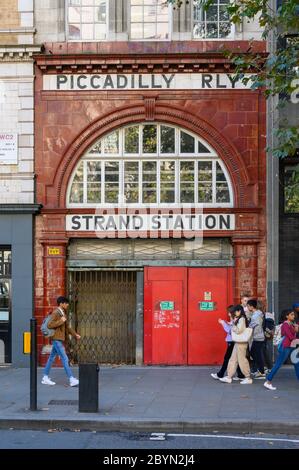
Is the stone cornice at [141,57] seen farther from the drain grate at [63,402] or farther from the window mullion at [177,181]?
the drain grate at [63,402]

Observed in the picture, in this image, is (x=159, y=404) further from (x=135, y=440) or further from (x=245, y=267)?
(x=245, y=267)

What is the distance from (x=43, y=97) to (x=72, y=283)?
14.7 feet

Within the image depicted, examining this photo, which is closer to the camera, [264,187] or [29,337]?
[29,337]

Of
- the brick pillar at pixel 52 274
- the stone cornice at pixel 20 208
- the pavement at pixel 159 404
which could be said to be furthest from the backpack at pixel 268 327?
the stone cornice at pixel 20 208

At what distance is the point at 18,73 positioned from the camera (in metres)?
17.0

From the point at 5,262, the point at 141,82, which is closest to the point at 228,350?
the point at 5,262

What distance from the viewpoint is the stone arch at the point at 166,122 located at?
16719mm

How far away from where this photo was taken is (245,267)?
1666cm

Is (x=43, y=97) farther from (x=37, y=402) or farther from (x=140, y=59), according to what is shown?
(x=37, y=402)

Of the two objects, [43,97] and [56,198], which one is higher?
[43,97]

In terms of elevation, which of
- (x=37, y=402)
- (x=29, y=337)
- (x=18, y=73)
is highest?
(x=18, y=73)
